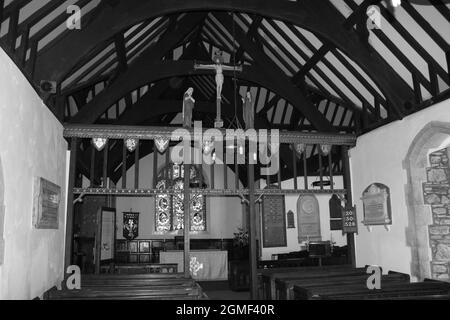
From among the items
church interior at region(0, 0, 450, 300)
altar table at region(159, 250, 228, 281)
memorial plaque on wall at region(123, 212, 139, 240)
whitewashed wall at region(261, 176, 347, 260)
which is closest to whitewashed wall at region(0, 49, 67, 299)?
church interior at region(0, 0, 450, 300)

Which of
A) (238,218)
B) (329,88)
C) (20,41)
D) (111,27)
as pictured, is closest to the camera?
(20,41)

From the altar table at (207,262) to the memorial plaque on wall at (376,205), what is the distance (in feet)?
16.1

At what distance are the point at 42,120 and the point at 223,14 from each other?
4.56 metres

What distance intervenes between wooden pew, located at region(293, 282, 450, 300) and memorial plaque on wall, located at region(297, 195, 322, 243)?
241 cm

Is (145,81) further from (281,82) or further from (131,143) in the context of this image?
(281,82)

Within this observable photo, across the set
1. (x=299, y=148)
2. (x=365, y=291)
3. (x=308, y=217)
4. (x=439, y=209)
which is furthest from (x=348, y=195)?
(x=365, y=291)

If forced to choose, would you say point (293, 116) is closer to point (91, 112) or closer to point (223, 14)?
point (223, 14)

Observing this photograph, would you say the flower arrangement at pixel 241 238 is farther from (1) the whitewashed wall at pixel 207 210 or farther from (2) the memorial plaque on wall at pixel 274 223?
(2) the memorial plaque on wall at pixel 274 223

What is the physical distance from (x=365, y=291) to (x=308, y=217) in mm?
3042

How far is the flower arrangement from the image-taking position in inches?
525

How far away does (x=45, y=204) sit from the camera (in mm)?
5473

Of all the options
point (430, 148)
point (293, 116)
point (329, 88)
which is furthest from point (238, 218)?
point (430, 148)

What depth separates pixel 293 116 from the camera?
11.3 meters

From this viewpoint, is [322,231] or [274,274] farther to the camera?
[322,231]
